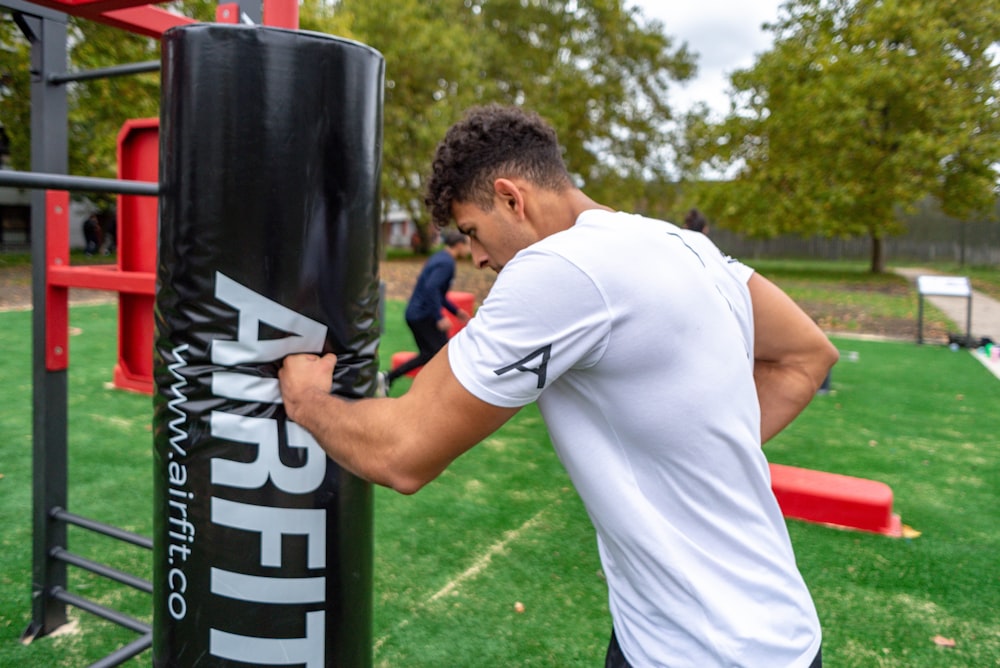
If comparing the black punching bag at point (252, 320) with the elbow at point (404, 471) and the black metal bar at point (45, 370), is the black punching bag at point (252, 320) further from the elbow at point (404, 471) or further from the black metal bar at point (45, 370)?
the black metal bar at point (45, 370)

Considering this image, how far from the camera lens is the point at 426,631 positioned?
3301 mm

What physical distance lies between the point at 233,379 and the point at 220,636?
1.98ft

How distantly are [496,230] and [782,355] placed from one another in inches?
31.1

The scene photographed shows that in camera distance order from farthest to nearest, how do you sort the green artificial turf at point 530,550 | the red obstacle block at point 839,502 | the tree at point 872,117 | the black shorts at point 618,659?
the tree at point 872,117 < the red obstacle block at point 839,502 < the green artificial turf at point 530,550 < the black shorts at point 618,659

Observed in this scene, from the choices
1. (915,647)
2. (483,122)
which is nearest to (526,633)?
(915,647)

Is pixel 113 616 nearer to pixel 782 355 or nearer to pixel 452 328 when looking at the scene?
pixel 782 355

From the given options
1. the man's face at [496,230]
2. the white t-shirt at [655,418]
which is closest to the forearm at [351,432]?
the white t-shirt at [655,418]

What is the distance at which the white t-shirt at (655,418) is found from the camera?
4.17 feet

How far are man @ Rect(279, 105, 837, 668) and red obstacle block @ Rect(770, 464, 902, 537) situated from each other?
3248mm

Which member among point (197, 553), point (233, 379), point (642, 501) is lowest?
point (197, 553)

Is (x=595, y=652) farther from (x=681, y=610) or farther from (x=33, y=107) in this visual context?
(x=33, y=107)

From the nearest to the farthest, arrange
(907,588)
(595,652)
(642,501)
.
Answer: (642,501) → (595,652) → (907,588)

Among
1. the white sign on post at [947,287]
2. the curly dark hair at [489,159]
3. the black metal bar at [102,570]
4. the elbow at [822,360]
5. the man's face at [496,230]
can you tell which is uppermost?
the curly dark hair at [489,159]

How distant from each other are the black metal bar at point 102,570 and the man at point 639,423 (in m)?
1.77
